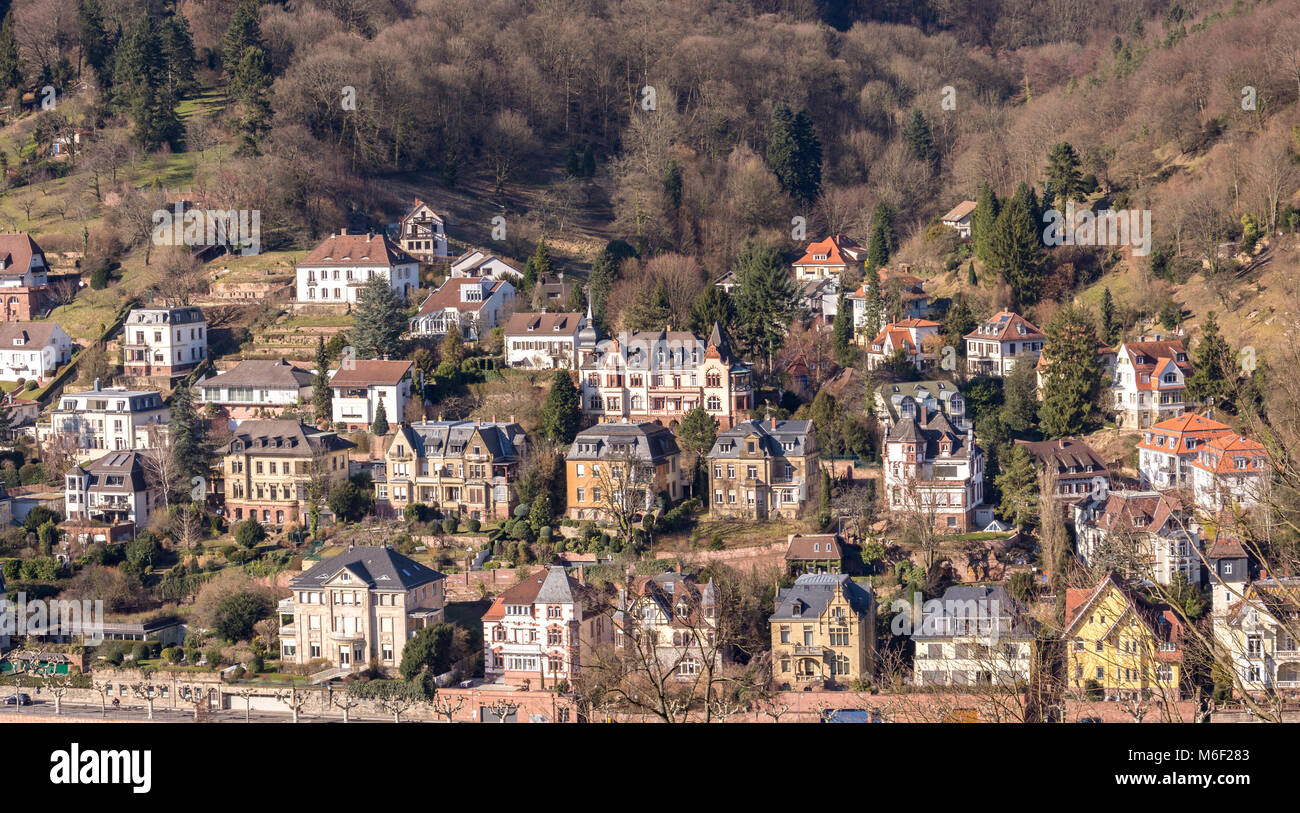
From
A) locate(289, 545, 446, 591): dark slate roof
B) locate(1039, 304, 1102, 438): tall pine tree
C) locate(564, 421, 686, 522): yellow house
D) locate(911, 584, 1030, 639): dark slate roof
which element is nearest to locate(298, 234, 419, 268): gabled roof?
locate(564, 421, 686, 522): yellow house

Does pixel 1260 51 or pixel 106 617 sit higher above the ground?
pixel 1260 51

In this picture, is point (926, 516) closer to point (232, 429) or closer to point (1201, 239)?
point (1201, 239)

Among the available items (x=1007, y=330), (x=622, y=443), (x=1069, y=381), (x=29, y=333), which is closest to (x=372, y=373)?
(x=622, y=443)

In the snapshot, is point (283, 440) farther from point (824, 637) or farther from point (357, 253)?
point (824, 637)
